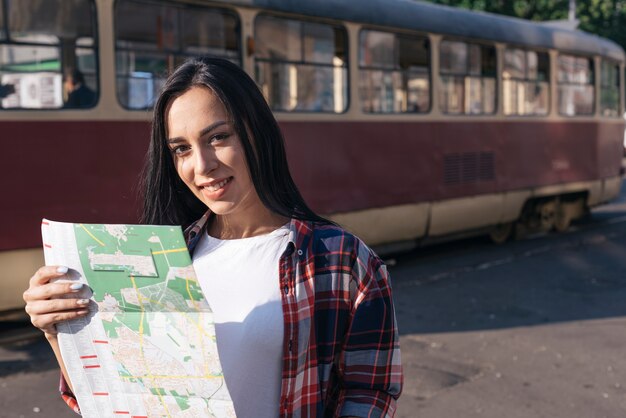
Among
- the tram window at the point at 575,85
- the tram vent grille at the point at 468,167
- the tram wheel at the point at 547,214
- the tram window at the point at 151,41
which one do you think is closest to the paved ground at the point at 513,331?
the tram vent grille at the point at 468,167

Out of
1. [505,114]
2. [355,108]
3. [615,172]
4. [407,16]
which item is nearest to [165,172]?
[355,108]

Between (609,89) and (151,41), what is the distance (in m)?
9.30

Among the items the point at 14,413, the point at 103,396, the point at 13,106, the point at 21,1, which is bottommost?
the point at 14,413

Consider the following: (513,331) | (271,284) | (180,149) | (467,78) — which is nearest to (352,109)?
(467,78)

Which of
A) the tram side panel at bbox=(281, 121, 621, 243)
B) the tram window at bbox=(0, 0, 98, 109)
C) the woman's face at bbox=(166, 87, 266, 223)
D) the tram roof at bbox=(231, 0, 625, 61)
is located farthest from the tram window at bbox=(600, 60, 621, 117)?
the woman's face at bbox=(166, 87, 266, 223)

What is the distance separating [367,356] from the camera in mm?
1836

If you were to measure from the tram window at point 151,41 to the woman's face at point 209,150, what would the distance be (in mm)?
5188

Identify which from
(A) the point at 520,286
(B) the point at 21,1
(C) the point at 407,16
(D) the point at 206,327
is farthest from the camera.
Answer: (C) the point at 407,16

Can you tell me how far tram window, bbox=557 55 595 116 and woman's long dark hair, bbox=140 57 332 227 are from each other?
11.2 metres

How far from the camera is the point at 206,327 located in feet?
5.22

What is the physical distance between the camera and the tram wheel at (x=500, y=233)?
11984 mm

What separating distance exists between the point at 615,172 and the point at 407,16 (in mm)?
6265

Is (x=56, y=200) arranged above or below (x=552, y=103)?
below

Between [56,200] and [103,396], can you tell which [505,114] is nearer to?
[56,200]
